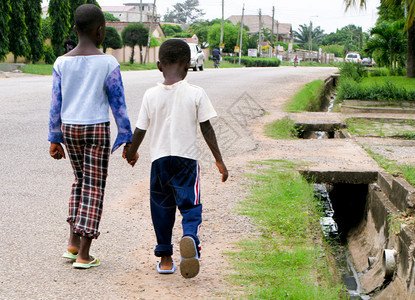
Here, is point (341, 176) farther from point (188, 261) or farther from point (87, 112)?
point (87, 112)

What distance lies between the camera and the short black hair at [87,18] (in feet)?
11.7

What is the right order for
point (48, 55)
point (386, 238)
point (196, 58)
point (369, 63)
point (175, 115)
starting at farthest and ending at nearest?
point (369, 63)
point (48, 55)
point (196, 58)
point (386, 238)
point (175, 115)

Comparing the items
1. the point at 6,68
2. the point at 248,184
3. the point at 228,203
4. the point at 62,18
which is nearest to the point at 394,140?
the point at 248,184

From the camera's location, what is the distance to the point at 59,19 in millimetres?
32219

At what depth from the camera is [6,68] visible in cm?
2383

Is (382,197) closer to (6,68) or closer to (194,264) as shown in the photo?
(194,264)

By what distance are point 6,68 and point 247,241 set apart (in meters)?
21.9

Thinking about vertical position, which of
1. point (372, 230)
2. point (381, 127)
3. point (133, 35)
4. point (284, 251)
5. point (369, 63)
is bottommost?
point (372, 230)

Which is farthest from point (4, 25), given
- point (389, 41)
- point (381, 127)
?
point (381, 127)

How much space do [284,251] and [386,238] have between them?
2275 mm

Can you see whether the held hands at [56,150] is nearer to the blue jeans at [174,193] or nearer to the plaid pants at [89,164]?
the plaid pants at [89,164]

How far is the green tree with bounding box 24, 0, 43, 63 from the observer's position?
28.7m

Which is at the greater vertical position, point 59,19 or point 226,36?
point 226,36

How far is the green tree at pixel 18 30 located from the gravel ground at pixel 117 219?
18.3m
